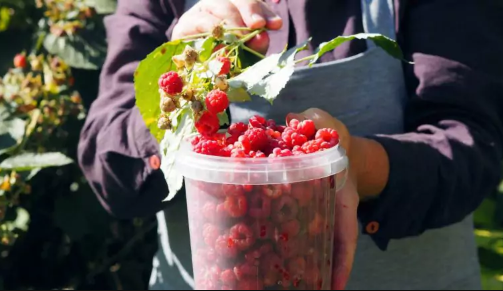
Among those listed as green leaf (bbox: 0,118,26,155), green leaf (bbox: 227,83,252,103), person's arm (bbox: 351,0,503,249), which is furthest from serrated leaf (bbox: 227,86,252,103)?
green leaf (bbox: 0,118,26,155)

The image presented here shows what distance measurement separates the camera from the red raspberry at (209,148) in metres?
0.62

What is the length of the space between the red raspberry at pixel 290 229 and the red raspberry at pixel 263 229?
0.03ft

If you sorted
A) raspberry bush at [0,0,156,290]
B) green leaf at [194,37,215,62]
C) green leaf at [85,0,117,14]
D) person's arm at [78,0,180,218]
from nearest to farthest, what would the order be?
green leaf at [194,37,215,62], person's arm at [78,0,180,218], raspberry bush at [0,0,156,290], green leaf at [85,0,117,14]

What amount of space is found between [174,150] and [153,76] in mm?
144

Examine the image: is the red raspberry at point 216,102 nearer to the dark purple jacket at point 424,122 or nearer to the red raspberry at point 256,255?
the red raspberry at point 256,255

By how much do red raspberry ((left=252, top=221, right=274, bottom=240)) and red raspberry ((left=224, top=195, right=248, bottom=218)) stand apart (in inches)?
0.6

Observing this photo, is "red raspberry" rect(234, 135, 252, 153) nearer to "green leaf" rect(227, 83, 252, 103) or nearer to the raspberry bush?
"green leaf" rect(227, 83, 252, 103)

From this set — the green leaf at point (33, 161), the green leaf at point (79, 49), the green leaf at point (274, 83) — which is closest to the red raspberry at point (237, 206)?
the green leaf at point (274, 83)

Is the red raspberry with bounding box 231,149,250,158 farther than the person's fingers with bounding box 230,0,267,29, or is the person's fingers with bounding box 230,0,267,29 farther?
the person's fingers with bounding box 230,0,267,29

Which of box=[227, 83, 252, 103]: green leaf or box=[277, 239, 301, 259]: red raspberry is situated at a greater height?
box=[227, 83, 252, 103]: green leaf

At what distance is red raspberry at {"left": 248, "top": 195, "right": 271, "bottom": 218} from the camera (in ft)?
1.98

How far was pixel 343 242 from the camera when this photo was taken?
698 millimetres

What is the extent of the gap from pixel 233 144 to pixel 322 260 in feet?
0.44

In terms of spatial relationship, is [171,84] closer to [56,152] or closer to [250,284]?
[250,284]
